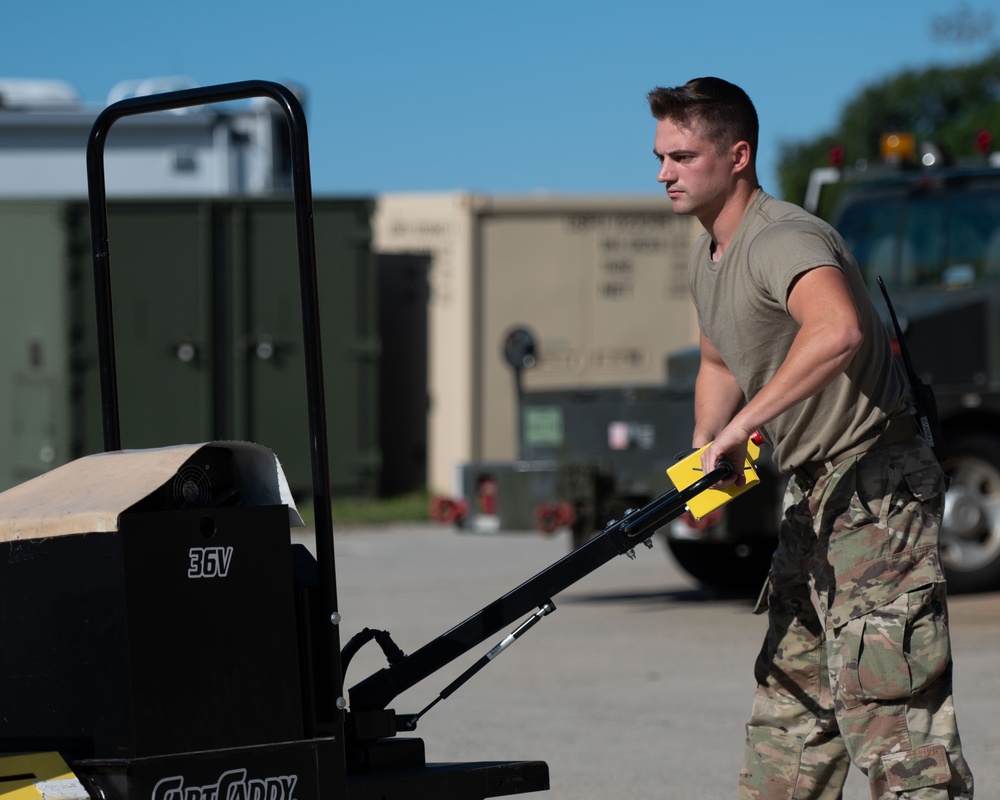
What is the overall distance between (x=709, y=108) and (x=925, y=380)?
5.55 metres

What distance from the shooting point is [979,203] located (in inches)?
368

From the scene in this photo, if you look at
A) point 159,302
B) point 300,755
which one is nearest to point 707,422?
point 300,755

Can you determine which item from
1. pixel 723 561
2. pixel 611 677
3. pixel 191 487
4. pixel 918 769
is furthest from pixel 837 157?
pixel 191 487

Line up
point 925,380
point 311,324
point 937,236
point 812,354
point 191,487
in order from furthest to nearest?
point 937,236 → point 925,380 → point 812,354 → point 311,324 → point 191,487

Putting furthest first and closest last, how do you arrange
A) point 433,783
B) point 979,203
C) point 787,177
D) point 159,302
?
point 787,177, point 159,302, point 979,203, point 433,783

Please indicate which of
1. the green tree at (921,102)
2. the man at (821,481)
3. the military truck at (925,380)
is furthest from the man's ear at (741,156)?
the green tree at (921,102)

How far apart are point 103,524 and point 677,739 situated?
330 centimetres

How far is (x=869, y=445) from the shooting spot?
3.76 meters

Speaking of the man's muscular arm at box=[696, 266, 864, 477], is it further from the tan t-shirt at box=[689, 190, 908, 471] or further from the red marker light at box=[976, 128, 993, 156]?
the red marker light at box=[976, 128, 993, 156]

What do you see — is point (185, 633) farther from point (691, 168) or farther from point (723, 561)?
point (723, 561)

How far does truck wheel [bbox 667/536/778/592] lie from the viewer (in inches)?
392

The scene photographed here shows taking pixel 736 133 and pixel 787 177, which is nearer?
pixel 736 133

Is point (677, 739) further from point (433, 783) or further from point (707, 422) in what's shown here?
point (433, 783)

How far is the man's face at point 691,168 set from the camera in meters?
3.72
